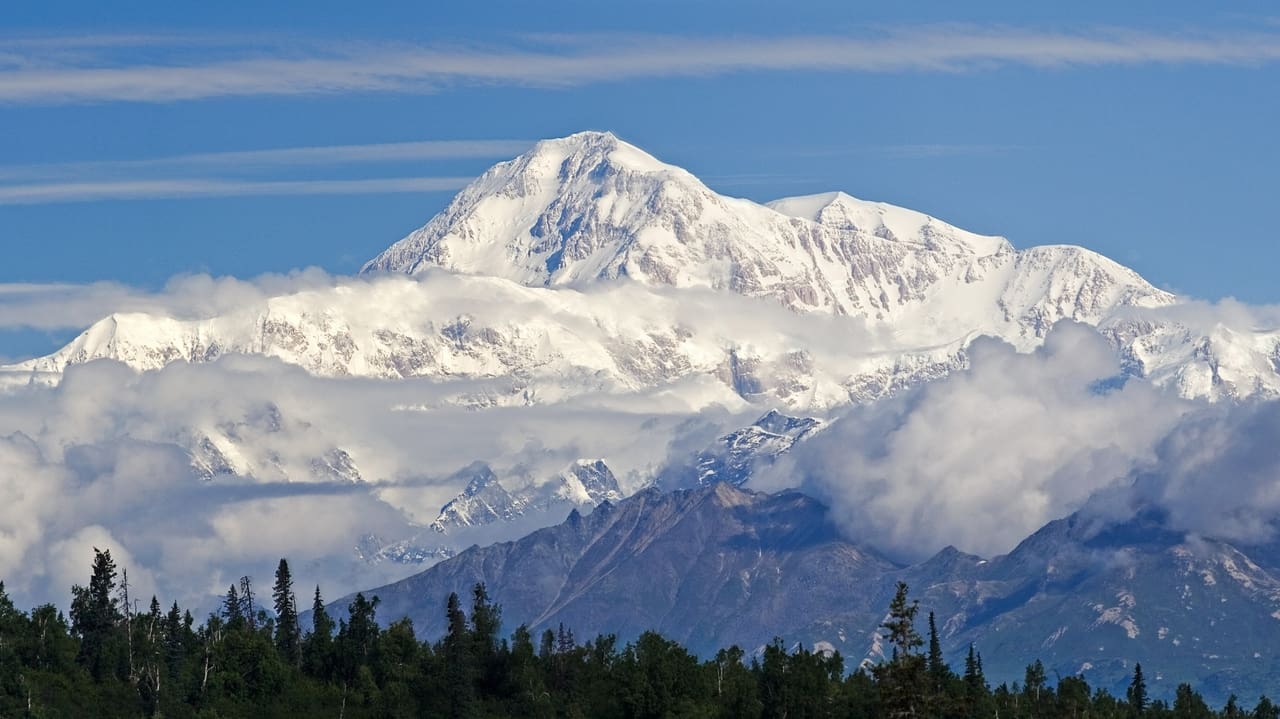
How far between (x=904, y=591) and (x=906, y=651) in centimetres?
812

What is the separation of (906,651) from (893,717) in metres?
7.25

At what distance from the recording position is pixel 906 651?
6658 inches

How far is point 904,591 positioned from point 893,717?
9464 mm

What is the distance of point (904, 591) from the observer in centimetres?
17638

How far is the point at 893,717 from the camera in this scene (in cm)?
17388
